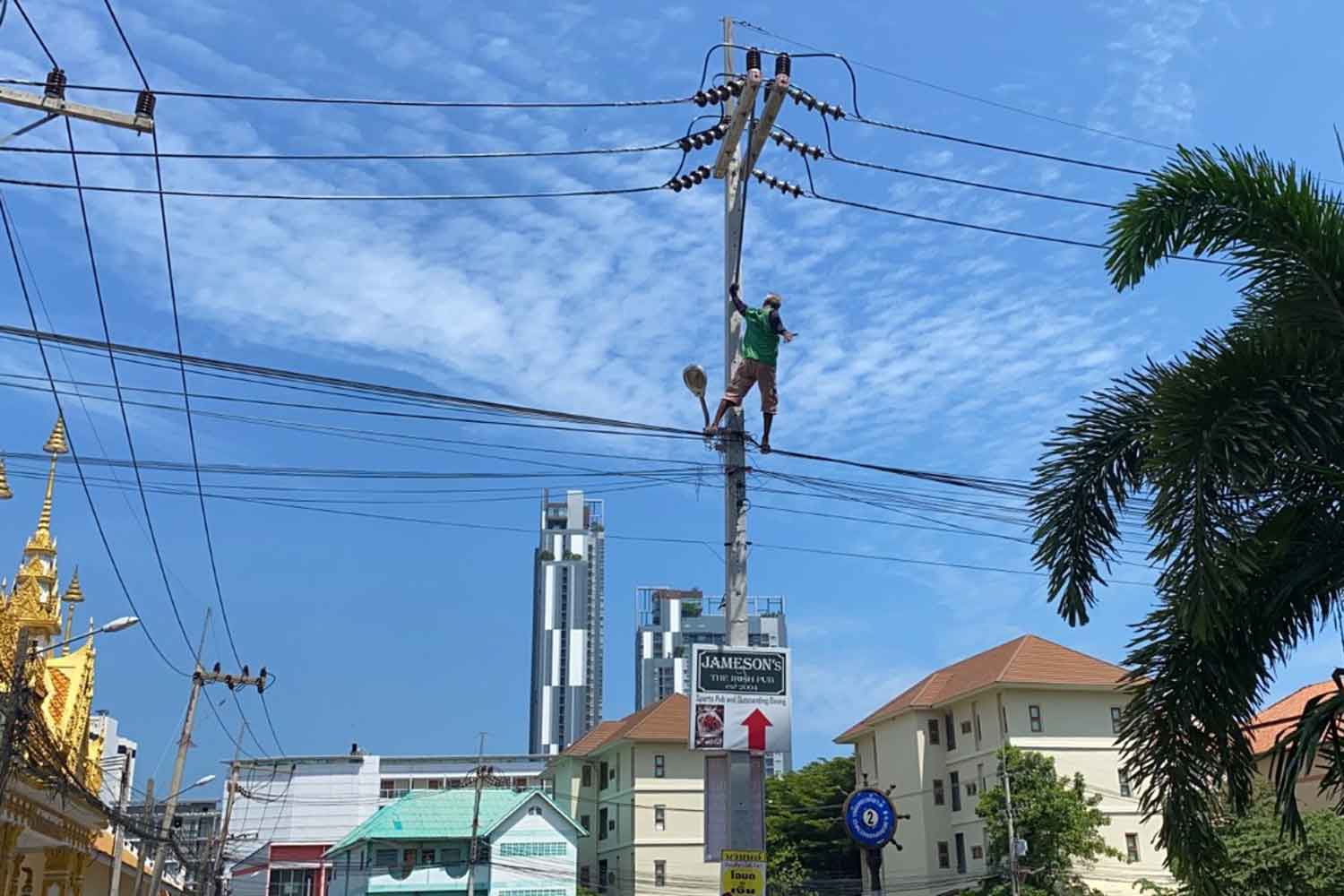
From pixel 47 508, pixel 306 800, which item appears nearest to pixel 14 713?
pixel 47 508

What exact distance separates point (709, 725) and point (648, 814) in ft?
168

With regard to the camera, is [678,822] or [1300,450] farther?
[678,822]

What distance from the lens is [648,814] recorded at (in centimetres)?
6072

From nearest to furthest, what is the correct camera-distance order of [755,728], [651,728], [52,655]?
[755,728], [52,655], [651,728]

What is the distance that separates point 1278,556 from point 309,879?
75.8 metres

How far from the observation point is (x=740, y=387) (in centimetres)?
1303

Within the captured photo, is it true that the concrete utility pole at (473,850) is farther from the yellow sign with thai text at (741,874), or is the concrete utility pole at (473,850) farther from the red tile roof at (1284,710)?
the yellow sign with thai text at (741,874)

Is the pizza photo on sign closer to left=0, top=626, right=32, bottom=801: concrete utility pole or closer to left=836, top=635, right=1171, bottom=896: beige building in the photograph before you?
left=0, top=626, right=32, bottom=801: concrete utility pole

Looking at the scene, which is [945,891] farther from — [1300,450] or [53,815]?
[1300,450]

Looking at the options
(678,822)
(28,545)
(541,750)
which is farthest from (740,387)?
(541,750)

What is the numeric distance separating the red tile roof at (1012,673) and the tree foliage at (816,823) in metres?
9.04

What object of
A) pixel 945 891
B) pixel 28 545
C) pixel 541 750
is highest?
pixel 541 750

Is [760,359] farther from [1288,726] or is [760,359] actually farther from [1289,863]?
[1288,726]

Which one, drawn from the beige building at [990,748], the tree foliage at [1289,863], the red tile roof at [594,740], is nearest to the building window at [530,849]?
the red tile roof at [594,740]
